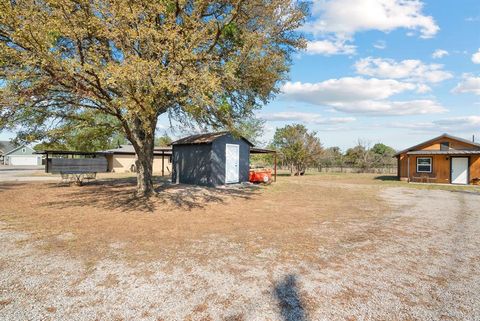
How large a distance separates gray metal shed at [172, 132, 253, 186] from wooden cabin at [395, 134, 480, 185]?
14838mm

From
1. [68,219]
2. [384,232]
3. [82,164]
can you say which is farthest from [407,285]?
[82,164]

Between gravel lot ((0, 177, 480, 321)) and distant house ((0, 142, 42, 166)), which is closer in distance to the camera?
gravel lot ((0, 177, 480, 321))

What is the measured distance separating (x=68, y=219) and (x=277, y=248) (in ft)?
19.1

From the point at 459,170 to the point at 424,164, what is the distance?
234 centimetres

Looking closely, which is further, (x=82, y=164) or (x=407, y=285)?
(x=82, y=164)

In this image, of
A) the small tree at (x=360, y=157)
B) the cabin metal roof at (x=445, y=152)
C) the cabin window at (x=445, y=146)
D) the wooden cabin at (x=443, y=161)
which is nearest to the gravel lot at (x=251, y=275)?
the cabin metal roof at (x=445, y=152)

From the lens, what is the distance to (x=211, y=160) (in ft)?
53.4

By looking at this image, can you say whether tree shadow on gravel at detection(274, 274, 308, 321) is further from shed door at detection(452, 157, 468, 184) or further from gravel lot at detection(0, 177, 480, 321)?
shed door at detection(452, 157, 468, 184)

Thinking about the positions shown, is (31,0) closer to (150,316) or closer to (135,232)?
(135,232)

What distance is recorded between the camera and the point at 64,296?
338 centimetres

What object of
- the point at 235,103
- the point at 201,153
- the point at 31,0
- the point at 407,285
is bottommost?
the point at 407,285

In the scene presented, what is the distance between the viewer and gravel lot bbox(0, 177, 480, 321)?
3.14 m

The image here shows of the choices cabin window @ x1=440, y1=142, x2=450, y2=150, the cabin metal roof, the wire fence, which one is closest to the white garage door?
the wire fence

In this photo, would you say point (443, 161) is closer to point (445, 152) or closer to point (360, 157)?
point (445, 152)
